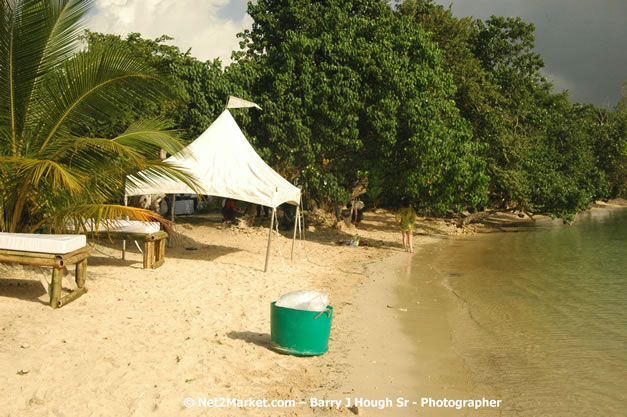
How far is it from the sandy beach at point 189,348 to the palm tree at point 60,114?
1.31 metres

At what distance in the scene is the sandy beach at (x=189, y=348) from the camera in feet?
15.9

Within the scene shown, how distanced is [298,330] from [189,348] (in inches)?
51.9

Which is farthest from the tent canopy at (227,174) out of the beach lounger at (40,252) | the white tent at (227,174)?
the beach lounger at (40,252)

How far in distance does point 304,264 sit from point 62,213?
22.5ft

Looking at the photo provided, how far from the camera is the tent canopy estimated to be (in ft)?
37.0

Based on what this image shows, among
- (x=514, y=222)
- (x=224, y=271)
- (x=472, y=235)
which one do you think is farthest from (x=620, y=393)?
(x=514, y=222)

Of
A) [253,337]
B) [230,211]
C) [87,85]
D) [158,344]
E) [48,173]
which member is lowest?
[253,337]

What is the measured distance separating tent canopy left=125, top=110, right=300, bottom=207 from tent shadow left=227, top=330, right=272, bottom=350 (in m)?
4.19

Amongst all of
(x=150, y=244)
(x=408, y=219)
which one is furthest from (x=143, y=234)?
(x=408, y=219)

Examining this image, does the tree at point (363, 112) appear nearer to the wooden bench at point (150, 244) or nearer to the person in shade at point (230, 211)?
the person in shade at point (230, 211)

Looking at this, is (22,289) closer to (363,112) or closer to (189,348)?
(189,348)

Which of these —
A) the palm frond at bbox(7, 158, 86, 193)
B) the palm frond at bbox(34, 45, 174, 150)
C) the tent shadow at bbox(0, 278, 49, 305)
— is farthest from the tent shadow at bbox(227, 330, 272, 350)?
the palm frond at bbox(34, 45, 174, 150)

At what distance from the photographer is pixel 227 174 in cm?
1177

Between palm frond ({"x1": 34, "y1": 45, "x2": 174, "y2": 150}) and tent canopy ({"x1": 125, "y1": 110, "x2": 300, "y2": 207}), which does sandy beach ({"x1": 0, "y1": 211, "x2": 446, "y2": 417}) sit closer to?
tent canopy ({"x1": 125, "y1": 110, "x2": 300, "y2": 207})
